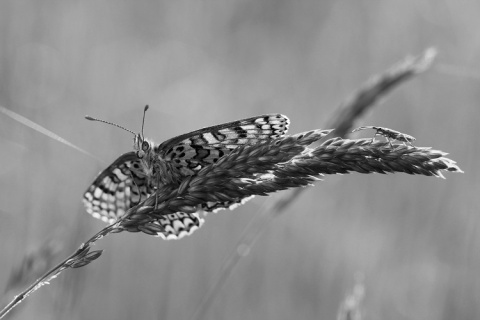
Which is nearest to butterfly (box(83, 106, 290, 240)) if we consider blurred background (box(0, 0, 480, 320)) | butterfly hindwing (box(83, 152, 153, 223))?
butterfly hindwing (box(83, 152, 153, 223))

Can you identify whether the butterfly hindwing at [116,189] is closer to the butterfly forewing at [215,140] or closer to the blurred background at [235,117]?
the blurred background at [235,117]

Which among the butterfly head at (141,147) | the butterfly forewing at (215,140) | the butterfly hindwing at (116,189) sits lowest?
the butterfly hindwing at (116,189)

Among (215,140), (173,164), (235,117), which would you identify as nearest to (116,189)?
(173,164)

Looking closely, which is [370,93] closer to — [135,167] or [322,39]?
[135,167]

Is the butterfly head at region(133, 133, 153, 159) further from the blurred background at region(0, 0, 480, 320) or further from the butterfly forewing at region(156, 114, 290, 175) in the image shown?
the blurred background at region(0, 0, 480, 320)

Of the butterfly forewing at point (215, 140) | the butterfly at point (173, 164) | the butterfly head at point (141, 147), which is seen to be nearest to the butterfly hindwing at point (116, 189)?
the butterfly at point (173, 164)

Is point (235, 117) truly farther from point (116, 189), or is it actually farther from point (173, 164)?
point (173, 164)
